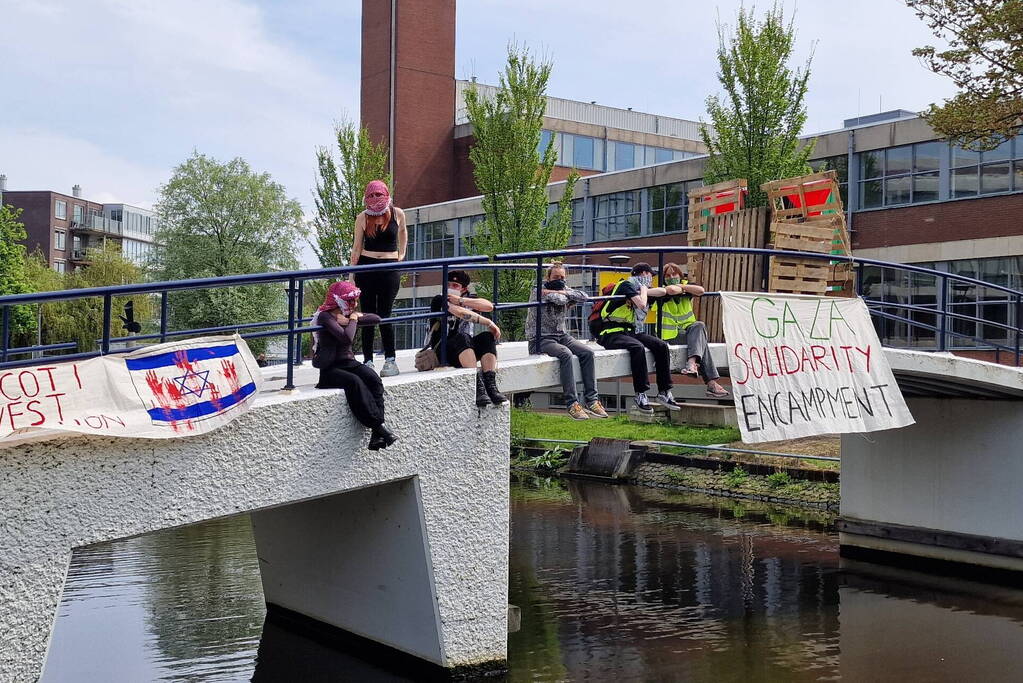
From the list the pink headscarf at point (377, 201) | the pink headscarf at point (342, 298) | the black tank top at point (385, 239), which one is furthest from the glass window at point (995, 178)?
the pink headscarf at point (342, 298)

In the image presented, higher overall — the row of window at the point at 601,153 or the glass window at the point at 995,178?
the row of window at the point at 601,153

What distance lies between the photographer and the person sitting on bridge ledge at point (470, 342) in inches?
368

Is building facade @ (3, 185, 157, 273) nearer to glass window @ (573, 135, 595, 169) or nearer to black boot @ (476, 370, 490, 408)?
glass window @ (573, 135, 595, 169)

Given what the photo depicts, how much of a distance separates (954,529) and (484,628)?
8.68 meters

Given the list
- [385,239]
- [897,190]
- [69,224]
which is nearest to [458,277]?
[385,239]

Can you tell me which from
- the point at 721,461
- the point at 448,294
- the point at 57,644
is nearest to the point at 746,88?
the point at 721,461

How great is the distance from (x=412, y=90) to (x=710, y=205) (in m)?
41.4

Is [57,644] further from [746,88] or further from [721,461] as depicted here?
[746,88]

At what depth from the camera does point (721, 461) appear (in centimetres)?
2481

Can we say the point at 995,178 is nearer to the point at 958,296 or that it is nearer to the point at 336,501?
the point at 958,296

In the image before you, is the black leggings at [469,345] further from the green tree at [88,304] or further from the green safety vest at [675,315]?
the green tree at [88,304]

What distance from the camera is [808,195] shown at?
41.7ft

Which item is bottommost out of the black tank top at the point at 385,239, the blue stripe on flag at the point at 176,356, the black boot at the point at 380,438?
the black boot at the point at 380,438

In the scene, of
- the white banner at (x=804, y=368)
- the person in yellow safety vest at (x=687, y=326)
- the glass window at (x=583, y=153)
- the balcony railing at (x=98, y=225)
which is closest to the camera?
the person in yellow safety vest at (x=687, y=326)
